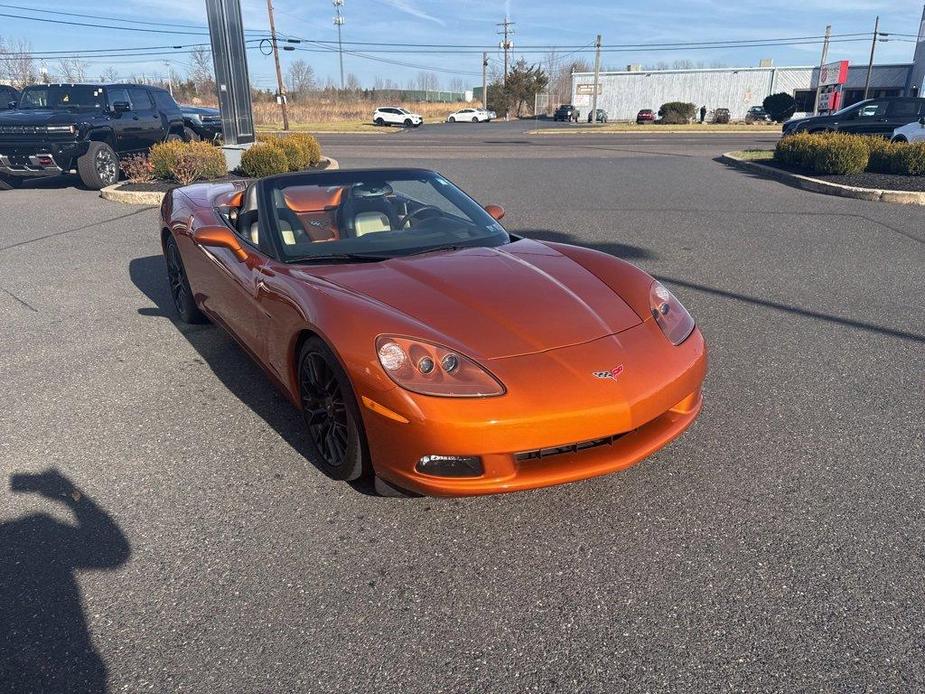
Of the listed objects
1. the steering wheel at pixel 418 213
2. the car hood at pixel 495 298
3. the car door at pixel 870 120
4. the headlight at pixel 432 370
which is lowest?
the headlight at pixel 432 370

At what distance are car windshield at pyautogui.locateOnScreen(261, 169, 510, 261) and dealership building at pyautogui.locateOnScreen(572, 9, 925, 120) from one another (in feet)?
197

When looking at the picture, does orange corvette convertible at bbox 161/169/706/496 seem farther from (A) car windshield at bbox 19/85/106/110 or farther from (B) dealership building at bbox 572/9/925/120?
(B) dealership building at bbox 572/9/925/120

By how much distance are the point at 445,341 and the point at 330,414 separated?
2.16 ft

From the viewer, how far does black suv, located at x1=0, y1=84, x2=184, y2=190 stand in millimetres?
11781

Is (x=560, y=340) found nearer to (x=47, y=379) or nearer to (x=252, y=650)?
(x=252, y=650)

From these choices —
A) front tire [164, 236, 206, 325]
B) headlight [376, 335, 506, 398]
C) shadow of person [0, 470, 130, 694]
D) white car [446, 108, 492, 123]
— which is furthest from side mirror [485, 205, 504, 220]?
white car [446, 108, 492, 123]

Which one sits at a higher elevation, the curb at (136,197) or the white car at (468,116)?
the white car at (468,116)

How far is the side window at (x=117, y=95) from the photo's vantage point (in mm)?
13367

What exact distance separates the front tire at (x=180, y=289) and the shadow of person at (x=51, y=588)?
6.88 ft

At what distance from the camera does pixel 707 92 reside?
60.7m

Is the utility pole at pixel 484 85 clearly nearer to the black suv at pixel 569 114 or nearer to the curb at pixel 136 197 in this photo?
the black suv at pixel 569 114

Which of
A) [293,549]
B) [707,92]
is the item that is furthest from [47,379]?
[707,92]

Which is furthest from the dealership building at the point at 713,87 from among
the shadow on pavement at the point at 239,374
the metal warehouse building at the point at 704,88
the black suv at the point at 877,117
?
the shadow on pavement at the point at 239,374

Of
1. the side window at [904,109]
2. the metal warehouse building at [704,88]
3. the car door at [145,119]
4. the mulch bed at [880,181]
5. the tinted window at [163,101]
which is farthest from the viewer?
the metal warehouse building at [704,88]
